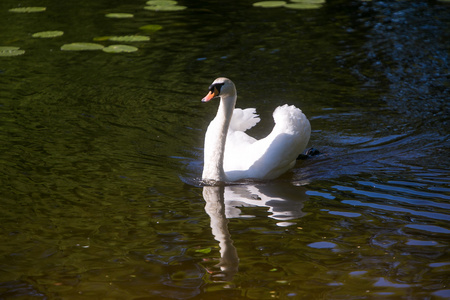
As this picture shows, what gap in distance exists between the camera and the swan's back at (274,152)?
22.0 feet

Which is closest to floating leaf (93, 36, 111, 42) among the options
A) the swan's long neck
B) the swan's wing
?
the swan's wing

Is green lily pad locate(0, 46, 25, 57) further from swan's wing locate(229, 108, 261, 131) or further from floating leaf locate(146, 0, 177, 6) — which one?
swan's wing locate(229, 108, 261, 131)

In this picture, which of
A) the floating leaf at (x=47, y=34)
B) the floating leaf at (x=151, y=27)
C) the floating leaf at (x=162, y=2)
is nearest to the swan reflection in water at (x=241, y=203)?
the floating leaf at (x=47, y=34)

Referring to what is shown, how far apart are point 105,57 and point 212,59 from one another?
189 cm

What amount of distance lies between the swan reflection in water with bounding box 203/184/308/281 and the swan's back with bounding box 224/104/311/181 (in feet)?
0.54

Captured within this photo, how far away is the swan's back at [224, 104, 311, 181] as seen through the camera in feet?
22.0

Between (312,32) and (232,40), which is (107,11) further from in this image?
(312,32)

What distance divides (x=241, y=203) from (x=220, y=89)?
45.5 inches

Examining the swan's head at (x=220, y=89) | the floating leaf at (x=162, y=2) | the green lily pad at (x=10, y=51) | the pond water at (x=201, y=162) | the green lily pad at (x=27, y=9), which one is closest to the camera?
the pond water at (x=201, y=162)

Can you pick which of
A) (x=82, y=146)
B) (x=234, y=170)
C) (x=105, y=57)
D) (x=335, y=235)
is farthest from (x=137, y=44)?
(x=335, y=235)

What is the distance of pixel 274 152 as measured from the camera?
671 centimetres

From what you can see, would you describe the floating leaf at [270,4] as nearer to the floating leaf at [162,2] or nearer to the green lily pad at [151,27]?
the floating leaf at [162,2]

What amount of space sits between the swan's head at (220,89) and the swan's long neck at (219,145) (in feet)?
0.21

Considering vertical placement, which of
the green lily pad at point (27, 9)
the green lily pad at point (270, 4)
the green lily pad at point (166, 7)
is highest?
the green lily pad at point (27, 9)
